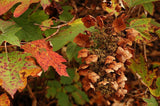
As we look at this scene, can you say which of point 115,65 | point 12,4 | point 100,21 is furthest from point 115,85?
point 12,4

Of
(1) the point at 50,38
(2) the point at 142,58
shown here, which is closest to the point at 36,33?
(1) the point at 50,38

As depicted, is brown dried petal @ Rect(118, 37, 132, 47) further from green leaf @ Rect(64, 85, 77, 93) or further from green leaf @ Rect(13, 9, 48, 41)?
green leaf @ Rect(64, 85, 77, 93)

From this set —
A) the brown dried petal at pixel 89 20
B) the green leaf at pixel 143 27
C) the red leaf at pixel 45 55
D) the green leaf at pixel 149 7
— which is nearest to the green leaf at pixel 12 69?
the red leaf at pixel 45 55

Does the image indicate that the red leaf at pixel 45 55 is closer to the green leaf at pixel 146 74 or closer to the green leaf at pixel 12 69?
the green leaf at pixel 12 69

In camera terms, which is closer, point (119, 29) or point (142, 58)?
point (119, 29)

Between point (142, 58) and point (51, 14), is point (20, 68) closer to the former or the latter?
point (51, 14)

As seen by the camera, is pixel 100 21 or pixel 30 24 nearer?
pixel 100 21

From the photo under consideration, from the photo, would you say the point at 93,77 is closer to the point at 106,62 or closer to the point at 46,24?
the point at 106,62
